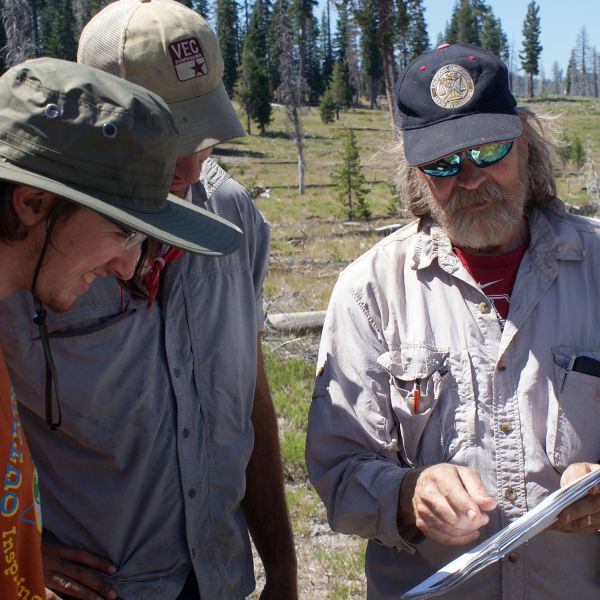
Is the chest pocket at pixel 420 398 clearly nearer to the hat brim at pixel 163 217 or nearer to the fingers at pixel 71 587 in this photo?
the hat brim at pixel 163 217

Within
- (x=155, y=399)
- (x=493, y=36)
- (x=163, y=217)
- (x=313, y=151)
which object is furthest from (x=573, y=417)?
(x=493, y=36)

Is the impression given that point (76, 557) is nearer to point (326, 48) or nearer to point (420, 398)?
point (420, 398)

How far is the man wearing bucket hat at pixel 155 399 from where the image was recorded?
222 cm

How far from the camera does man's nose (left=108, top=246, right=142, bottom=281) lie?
1849mm

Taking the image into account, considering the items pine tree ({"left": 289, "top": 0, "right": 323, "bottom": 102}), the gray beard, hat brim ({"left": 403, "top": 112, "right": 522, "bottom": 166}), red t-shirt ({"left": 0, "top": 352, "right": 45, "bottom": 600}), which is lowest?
red t-shirt ({"left": 0, "top": 352, "right": 45, "bottom": 600})

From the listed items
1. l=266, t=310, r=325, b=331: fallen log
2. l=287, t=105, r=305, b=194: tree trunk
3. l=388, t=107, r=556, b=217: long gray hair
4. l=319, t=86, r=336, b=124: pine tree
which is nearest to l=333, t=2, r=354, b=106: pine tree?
l=319, t=86, r=336, b=124: pine tree

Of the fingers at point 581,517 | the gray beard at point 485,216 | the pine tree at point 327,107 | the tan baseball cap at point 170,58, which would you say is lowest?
the fingers at point 581,517

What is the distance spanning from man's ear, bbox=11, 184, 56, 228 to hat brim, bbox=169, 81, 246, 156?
0.65 m

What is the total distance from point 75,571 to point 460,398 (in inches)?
49.2

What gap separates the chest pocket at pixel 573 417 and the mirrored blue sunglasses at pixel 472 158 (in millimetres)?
702

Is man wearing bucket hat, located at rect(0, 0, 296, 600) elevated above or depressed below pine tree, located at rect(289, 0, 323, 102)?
below

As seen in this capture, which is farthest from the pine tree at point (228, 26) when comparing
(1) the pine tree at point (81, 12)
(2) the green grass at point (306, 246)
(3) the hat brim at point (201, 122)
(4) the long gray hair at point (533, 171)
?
(3) the hat brim at point (201, 122)

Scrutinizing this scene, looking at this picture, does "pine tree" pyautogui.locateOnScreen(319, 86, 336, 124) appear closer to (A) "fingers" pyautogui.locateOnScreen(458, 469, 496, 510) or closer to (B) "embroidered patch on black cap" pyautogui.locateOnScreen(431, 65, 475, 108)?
(B) "embroidered patch on black cap" pyautogui.locateOnScreen(431, 65, 475, 108)

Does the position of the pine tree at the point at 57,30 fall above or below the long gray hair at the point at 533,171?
above
